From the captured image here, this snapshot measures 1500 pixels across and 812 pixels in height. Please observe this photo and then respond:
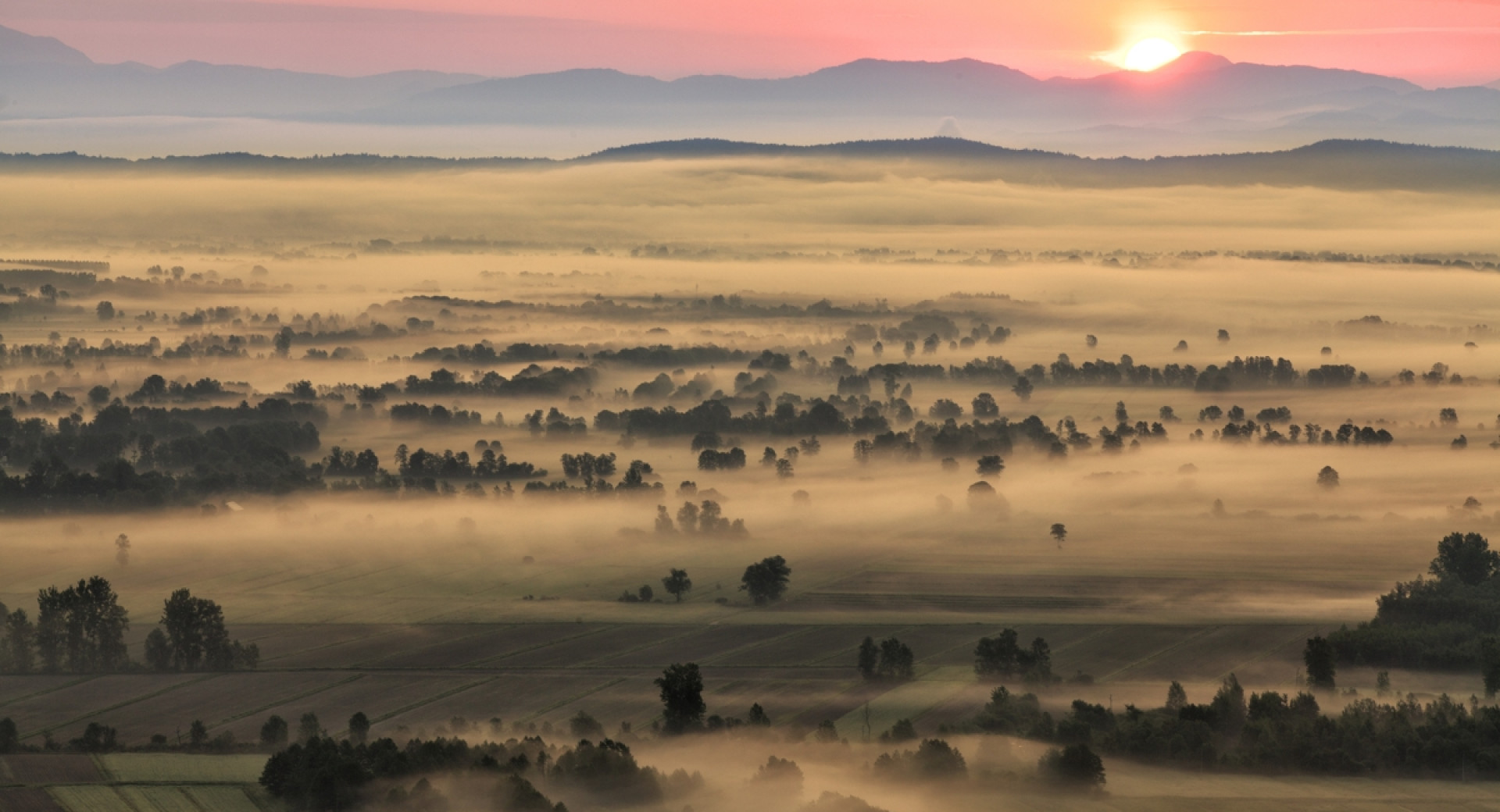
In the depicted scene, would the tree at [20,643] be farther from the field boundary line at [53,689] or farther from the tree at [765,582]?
the tree at [765,582]

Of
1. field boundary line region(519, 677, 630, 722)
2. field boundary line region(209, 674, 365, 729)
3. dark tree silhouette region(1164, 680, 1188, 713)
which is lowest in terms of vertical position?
dark tree silhouette region(1164, 680, 1188, 713)

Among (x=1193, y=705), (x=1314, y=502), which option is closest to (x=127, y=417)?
(x=1314, y=502)

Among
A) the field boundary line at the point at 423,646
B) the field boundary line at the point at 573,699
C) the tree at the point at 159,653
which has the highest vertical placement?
the tree at the point at 159,653

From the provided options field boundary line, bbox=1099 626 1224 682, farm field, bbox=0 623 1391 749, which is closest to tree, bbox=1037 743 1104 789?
farm field, bbox=0 623 1391 749

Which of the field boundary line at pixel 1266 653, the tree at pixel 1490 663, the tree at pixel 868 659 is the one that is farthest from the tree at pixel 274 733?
the tree at pixel 1490 663

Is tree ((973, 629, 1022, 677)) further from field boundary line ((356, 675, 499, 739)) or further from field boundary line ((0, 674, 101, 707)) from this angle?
field boundary line ((0, 674, 101, 707))

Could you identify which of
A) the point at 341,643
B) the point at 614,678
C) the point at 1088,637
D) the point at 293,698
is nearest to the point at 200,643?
the point at 341,643

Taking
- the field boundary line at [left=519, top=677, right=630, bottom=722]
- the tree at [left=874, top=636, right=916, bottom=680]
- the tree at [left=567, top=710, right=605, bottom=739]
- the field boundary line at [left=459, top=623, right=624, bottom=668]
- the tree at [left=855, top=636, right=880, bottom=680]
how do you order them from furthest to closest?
the field boundary line at [left=459, top=623, right=624, bottom=668] < the tree at [left=855, top=636, right=880, bottom=680] < the tree at [left=874, top=636, right=916, bottom=680] < the field boundary line at [left=519, top=677, right=630, bottom=722] < the tree at [left=567, top=710, right=605, bottom=739]
